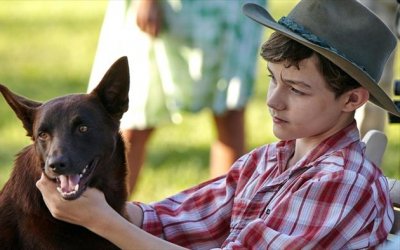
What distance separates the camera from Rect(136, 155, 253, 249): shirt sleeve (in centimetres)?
367

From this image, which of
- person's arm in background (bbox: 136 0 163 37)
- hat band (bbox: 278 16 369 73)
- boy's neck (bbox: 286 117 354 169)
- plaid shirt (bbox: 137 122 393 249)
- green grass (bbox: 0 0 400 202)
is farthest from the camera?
green grass (bbox: 0 0 400 202)

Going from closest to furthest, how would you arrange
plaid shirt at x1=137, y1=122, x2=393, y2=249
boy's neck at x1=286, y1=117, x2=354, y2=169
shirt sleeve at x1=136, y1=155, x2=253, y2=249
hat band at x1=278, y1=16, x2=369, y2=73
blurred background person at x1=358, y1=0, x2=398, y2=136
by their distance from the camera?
plaid shirt at x1=137, y1=122, x2=393, y2=249 → hat band at x1=278, y1=16, x2=369, y2=73 → boy's neck at x1=286, y1=117, x2=354, y2=169 → shirt sleeve at x1=136, y1=155, x2=253, y2=249 → blurred background person at x1=358, y1=0, x2=398, y2=136

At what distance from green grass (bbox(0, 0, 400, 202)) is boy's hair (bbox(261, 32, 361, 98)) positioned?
2.93 m

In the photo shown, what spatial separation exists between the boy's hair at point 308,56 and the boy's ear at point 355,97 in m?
0.02

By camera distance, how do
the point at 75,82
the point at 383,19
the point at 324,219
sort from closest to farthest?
the point at 324,219 → the point at 383,19 → the point at 75,82

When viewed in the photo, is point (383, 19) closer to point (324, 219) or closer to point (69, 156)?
point (324, 219)

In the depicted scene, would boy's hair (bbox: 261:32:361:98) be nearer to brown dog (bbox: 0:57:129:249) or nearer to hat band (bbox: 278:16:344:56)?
hat band (bbox: 278:16:344:56)

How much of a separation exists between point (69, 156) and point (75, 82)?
6040mm

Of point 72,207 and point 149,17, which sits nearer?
point 72,207

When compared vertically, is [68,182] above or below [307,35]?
below

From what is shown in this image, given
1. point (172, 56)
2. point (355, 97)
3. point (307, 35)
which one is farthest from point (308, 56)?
point (172, 56)

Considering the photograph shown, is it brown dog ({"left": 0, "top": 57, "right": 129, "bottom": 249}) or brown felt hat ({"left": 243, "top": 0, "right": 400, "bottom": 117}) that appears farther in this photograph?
brown felt hat ({"left": 243, "top": 0, "right": 400, "bottom": 117})

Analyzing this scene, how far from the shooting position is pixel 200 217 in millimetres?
3711

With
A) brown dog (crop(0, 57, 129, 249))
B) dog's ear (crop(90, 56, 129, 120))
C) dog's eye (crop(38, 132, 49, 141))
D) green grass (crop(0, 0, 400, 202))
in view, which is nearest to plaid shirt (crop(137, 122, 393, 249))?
brown dog (crop(0, 57, 129, 249))
